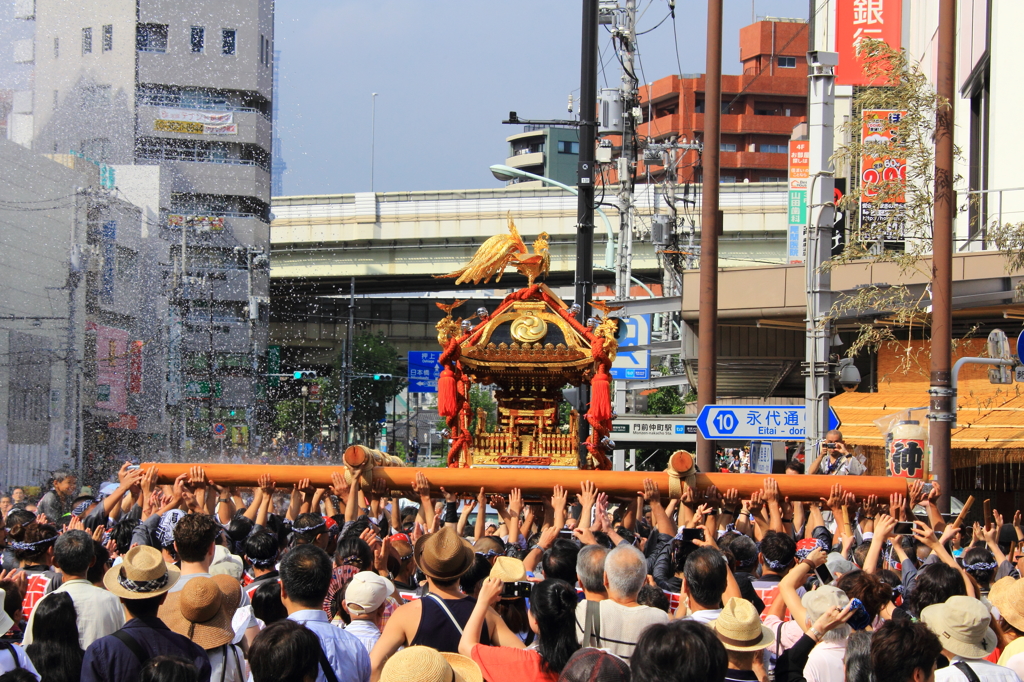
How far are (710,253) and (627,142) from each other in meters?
14.9

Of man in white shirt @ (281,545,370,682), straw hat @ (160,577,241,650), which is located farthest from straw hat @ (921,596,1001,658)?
straw hat @ (160,577,241,650)

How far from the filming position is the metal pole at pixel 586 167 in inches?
522

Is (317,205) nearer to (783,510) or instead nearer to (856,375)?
(856,375)

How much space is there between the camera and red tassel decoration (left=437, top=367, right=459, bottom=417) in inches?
499

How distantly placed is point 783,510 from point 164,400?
32.0 meters

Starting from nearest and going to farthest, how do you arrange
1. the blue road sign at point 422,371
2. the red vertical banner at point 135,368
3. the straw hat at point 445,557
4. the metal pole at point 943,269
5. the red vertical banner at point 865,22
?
1. the straw hat at point 445,557
2. the metal pole at point 943,269
3. the red vertical banner at point 865,22
4. the red vertical banner at point 135,368
5. the blue road sign at point 422,371

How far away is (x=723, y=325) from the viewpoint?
1962 centimetres

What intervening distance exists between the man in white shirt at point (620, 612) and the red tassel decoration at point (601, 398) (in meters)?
7.73

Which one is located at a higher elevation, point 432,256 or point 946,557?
point 432,256

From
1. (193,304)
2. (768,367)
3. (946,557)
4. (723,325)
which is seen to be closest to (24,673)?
(946,557)

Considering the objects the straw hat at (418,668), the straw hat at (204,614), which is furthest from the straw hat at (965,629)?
the straw hat at (204,614)

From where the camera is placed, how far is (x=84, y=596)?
16.8ft

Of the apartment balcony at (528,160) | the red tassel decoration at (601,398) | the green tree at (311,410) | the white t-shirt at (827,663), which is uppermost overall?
the apartment balcony at (528,160)

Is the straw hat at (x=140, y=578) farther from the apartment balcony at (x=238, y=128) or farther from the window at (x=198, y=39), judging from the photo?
the window at (x=198, y=39)
